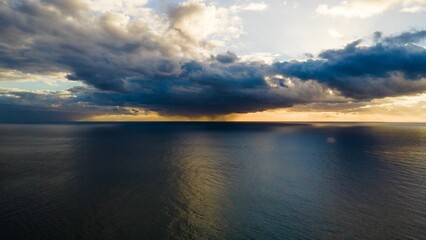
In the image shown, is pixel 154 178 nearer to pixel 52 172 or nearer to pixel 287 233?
pixel 52 172

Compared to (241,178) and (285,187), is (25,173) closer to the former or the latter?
(241,178)

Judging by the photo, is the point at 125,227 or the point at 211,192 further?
the point at 211,192

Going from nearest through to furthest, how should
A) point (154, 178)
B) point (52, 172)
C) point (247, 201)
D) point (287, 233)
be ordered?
1. point (287, 233)
2. point (247, 201)
3. point (154, 178)
4. point (52, 172)

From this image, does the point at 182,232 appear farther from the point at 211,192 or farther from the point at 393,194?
the point at 393,194

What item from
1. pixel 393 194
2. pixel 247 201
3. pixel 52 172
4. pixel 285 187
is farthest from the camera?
pixel 52 172

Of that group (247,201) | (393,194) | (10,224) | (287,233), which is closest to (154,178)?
(247,201)

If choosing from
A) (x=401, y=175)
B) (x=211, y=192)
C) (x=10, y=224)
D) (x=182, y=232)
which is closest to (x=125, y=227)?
(x=182, y=232)

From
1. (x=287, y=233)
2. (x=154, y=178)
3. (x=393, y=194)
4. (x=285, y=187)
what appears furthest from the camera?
(x=154, y=178)

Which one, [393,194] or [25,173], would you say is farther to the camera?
[25,173]

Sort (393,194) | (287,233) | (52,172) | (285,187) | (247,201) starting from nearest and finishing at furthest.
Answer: (287,233) < (247,201) < (393,194) < (285,187) < (52,172)
